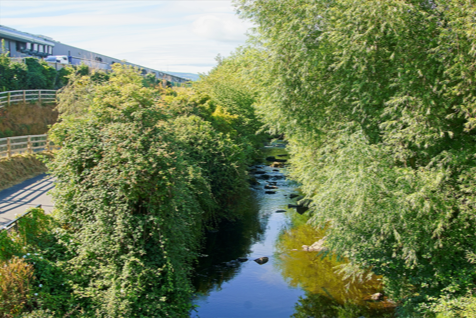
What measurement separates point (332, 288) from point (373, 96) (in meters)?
7.35

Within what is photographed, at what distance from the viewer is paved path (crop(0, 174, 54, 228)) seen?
14.9 metres

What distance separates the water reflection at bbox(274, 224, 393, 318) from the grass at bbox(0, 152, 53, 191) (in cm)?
1292

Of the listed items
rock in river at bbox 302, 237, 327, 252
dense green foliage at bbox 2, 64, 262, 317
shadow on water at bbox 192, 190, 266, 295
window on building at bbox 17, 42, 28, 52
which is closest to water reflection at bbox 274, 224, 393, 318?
rock in river at bbox 302, 237, 327, 252

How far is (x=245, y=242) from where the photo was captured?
19.9 metres

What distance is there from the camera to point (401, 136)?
516 inches

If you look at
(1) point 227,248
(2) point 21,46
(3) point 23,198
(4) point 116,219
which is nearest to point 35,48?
(2) point 21,46

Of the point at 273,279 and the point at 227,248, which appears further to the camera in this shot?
the point at 227,248

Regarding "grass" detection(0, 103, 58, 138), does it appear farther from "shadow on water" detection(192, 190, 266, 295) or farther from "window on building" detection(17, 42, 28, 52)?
"window on building" detection(17, 42, 28, 52)

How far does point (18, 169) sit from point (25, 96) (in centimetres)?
1691

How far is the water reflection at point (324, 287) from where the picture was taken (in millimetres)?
13438

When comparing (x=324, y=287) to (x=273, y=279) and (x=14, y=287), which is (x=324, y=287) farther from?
(x=14, y=287)

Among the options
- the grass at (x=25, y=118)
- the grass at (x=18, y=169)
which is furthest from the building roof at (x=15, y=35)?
the grass at (x=18, y=169)

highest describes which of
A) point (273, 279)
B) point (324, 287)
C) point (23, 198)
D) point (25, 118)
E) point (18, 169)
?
point (25, 118)

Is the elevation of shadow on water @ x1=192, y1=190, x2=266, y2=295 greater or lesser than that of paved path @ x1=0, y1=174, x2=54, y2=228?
lesser
